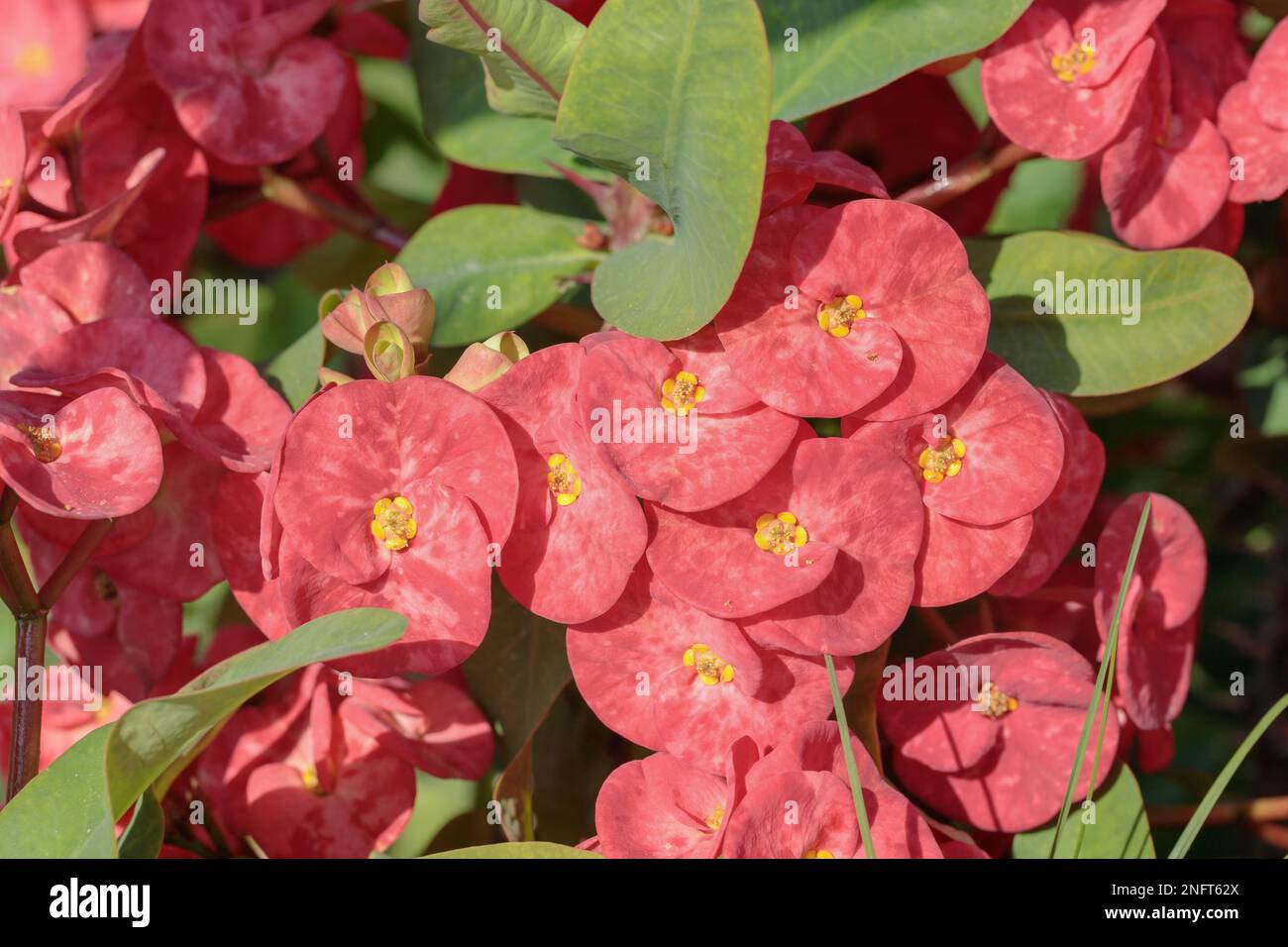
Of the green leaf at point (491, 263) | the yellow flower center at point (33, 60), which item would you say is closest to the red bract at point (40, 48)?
the yellow flower center at point (33, 60)

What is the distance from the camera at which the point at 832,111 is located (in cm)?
101

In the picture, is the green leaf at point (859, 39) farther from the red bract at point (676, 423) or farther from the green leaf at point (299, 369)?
the green leaf at point (299, 369)

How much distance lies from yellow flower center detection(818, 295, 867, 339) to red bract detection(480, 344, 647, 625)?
0.14 m

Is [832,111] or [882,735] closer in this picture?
[882,735]

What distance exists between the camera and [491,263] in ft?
2.97

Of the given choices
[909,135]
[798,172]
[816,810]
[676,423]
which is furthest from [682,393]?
[909,135]

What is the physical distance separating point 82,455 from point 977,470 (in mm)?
513

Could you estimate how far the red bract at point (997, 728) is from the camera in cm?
76

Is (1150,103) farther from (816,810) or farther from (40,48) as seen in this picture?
(40,48)

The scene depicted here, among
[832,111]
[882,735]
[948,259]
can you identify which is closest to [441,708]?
[882,735]

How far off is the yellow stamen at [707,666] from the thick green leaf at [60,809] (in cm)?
31

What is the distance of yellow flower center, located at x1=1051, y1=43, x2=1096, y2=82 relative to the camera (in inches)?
31.9
